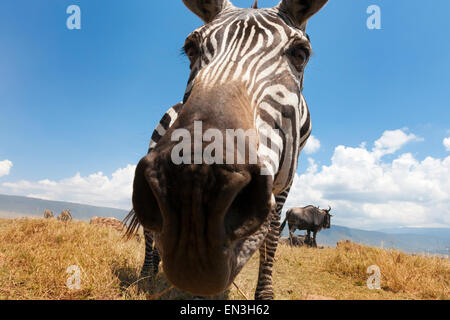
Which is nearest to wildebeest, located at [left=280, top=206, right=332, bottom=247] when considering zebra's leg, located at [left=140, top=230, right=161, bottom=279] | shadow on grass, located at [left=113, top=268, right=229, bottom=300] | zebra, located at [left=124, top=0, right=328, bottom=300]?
zebra's leg, located at [left=140, top=230, right=161, bottom=279]

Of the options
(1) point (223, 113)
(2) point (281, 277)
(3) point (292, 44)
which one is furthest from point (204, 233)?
(2) point (281, 277)

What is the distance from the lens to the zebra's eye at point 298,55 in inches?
88.3

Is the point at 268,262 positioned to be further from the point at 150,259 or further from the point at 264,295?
the point at 150,259

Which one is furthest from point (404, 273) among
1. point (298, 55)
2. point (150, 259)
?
point (298, 55)

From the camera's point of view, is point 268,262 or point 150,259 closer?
point 268,262

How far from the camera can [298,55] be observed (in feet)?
7.48

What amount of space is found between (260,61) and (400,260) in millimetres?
7640

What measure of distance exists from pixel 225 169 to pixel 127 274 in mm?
3912

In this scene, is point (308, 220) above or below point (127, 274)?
below

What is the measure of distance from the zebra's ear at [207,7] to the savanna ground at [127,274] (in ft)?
11.8

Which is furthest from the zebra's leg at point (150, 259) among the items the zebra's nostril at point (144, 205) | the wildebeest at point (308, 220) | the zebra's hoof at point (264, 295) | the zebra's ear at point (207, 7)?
the wildebeest at point (308, 220)
